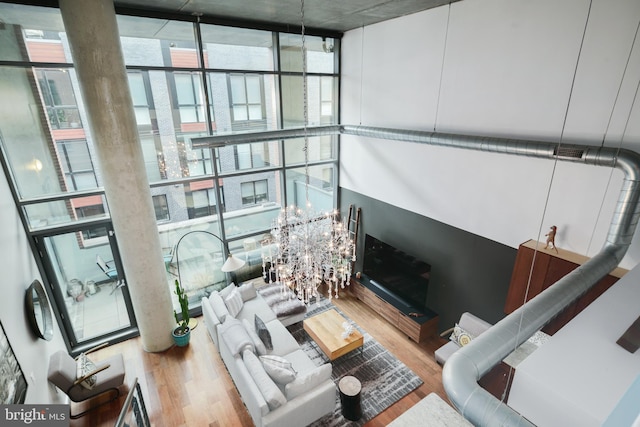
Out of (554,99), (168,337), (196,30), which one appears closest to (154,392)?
(168,337)

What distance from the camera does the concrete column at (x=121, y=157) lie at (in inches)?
174

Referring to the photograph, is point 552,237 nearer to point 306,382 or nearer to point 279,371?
point 306,382

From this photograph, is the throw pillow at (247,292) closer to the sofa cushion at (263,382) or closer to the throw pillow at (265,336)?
the throw pillow at (265,336)

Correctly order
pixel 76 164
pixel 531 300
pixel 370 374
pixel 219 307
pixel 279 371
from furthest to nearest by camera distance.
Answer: pixel 219 307 → pixel 370 374 → pixel 76 164 → pixel 279 371 → pixel 531 300

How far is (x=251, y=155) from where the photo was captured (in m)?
7.01

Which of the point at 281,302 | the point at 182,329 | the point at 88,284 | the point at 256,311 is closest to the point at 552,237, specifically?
the point at 281,302

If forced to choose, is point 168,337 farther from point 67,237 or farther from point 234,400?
point 67,237

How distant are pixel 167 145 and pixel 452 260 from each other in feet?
18.5

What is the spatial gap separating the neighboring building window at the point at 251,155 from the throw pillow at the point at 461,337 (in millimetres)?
4957

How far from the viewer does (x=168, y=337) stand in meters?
6.21

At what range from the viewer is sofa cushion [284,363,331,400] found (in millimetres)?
4508

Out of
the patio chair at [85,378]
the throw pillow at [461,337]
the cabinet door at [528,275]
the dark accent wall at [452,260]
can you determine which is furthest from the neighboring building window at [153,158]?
the cabinet door at [528,275]

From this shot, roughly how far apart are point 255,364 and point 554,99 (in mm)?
5420

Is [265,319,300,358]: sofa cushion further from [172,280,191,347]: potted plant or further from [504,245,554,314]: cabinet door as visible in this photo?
[504,245,554,314]: cabinet door
